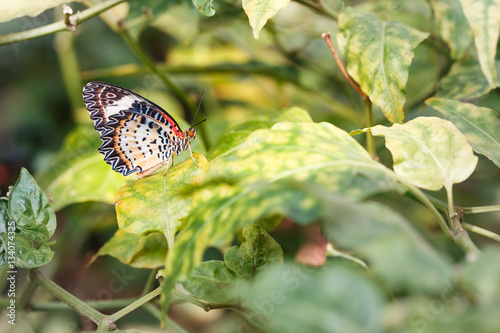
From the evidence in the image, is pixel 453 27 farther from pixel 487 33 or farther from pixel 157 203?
pixel 157 203

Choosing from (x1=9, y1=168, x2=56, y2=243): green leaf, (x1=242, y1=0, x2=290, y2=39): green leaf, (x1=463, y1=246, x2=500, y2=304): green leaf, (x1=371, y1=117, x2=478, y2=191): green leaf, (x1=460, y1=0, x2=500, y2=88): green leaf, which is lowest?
(x1=9, y1=168, x2=56, y2=243): green leaf

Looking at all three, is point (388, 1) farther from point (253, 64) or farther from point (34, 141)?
point (34, 141)

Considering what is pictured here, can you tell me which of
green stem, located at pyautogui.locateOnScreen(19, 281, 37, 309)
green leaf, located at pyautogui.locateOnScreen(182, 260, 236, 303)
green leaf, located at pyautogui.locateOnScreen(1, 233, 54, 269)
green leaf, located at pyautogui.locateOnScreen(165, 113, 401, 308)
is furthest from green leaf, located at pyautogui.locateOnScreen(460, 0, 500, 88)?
green stem, located at pyautogui.locateOnScreen(19, 281, 37, 309)

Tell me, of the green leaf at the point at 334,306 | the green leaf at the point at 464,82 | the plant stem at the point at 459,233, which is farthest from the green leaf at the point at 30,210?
the green leaf at the point at 464,82

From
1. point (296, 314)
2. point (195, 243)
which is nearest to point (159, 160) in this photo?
point (195, 243)

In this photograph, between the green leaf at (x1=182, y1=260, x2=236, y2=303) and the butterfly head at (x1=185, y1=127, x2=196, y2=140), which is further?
the butterfly head at (x1=185, y1=127, x2=196, y2=140)

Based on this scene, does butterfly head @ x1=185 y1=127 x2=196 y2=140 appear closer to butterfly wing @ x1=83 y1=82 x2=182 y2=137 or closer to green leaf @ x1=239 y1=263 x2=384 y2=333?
butterfly wing @ x1=83 y1=82 x2=182 y2=137

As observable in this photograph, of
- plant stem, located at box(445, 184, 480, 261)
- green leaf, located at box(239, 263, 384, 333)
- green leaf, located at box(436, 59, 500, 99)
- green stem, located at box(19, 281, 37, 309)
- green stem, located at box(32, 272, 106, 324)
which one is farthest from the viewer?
green leaf, located at box(436, 59, 500, 99)

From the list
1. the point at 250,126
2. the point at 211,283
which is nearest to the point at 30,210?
the point at 211,283
